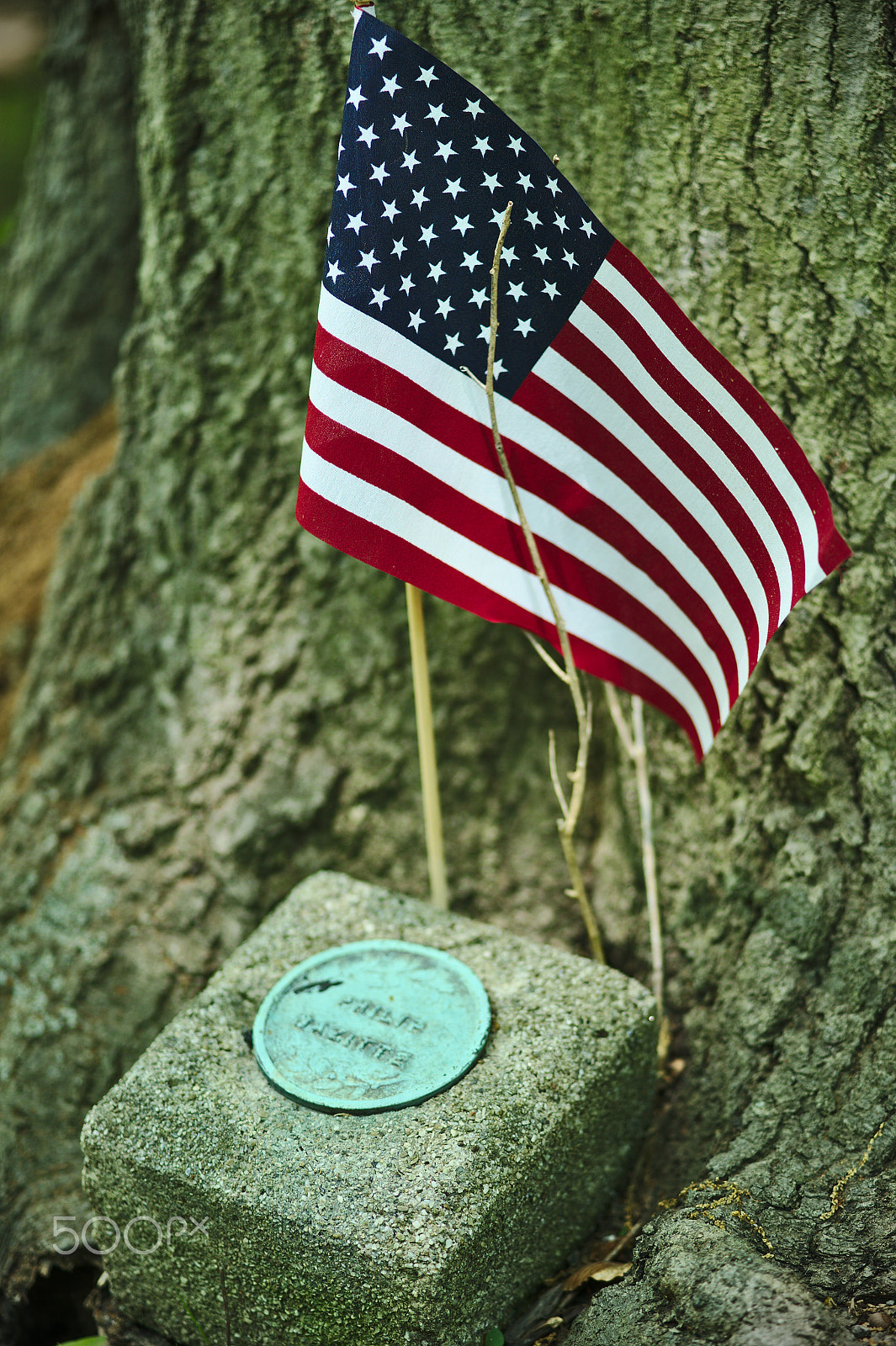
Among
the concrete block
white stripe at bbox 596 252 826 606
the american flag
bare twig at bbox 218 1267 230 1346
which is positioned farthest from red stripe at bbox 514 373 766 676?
bare twig at bbox 218 1267 230 1346

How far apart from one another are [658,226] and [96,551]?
1.82 m

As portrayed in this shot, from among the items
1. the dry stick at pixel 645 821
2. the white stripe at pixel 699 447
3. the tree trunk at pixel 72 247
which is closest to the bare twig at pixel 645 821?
the dry stick at pixel 645 821

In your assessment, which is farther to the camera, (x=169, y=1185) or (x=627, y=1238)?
(x=627, y=1238)

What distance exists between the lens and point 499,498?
212 cm

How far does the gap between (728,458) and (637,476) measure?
18 cm

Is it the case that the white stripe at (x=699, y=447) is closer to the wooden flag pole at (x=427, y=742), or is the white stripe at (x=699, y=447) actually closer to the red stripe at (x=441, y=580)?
the red stripe at (x=441, y=580)

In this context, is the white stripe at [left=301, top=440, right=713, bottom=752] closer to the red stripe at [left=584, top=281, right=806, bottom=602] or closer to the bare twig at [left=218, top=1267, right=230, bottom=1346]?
the red stripe at [left=584, top=281, right=806, bottom=602]

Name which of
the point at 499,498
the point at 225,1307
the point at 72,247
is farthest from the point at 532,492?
the point at 72,247

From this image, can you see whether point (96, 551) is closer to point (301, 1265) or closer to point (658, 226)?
point (658, 226)

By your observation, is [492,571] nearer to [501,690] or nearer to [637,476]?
[637,476]

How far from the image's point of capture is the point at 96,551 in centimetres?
314

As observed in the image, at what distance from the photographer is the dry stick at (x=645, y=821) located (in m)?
2.63

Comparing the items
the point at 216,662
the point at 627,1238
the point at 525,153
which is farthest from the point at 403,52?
the point at 627,1238

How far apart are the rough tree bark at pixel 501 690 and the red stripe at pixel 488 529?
0.25 meters
